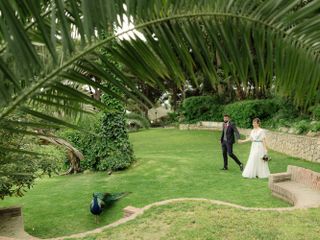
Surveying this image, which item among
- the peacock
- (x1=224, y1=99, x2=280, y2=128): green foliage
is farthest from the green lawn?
(x1=224, y1=99, x2=280, y2=128): green foliage

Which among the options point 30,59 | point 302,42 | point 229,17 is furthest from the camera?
point 229,17

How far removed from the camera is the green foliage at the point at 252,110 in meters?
22.4

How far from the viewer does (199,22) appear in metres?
1.86

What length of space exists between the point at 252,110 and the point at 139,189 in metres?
13.6

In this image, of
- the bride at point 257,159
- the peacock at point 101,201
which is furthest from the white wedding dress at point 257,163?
the peacock at point 101,201

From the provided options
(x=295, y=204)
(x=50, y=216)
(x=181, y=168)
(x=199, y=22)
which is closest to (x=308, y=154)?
(x=181, y=168)

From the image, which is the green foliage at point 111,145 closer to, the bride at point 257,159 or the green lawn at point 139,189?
the green lawn at point 139,189

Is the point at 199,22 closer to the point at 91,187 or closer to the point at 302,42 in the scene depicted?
the point at 302,42

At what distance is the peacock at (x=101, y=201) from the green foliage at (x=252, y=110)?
14067mm

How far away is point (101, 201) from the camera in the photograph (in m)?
8.74

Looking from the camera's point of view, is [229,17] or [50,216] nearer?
[229,17]

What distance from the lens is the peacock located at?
834 centimetres

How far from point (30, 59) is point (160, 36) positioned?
0.70 metres

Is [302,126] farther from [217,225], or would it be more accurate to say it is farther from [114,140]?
[217,225]
